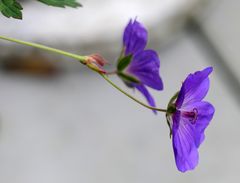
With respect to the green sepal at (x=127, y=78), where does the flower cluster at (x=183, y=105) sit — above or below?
above

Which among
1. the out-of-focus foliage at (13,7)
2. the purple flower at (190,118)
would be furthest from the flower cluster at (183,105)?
the out-of-focus foliage at (13,7)

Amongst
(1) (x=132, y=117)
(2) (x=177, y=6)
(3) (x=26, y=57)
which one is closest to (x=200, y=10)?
(2) (x=177, y=6)

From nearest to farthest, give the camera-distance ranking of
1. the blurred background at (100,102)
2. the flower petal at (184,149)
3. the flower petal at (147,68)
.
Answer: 1. the flower petal at (184,149)
2. the flower petal at (147,68)
3. the blurred background at (100,102)

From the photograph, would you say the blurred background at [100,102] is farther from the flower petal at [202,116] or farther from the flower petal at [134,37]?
the flower petal at [202,116]

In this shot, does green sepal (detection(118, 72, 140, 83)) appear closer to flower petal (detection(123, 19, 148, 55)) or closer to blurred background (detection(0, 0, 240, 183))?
flower petal (detection(123, 19, 148, 55))

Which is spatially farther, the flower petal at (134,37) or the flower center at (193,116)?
the flower petal at (134,37)

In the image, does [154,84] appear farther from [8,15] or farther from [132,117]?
[132,117]

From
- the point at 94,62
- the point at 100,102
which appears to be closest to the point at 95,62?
the point at 94,62
